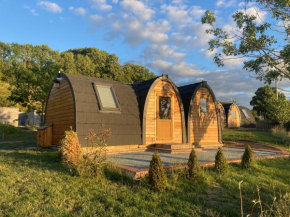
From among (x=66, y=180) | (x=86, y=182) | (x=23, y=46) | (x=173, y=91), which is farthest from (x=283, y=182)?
(x=23, y=46)

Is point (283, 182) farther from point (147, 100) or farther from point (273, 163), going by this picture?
point (147, 100)

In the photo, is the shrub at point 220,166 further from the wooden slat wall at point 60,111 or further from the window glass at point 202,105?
the window glass at point 202,105

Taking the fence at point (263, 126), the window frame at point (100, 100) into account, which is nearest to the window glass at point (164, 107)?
the window frame at point (100, 100)

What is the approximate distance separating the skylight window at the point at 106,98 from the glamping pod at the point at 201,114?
16.0 ft

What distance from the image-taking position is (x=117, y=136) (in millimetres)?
10969

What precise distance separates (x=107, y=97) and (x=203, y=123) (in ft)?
22.6

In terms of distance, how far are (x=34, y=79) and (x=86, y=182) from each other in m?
20.3

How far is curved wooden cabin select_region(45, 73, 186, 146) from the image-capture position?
34.0 feet

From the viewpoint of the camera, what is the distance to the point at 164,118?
1318cm

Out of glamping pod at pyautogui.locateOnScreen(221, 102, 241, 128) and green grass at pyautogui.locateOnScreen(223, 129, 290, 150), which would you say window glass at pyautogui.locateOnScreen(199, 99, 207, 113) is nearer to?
green grass at pyautogui.locateOnScreen(223, 129, 290, 150)

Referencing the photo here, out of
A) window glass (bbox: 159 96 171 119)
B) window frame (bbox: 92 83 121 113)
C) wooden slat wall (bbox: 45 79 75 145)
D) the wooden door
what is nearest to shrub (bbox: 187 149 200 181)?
window frame (bbox: 92 83 121 113)

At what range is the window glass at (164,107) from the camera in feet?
43.3

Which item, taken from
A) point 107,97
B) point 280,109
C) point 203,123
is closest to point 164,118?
point 203,123

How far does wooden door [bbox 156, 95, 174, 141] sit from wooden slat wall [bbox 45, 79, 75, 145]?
4871 millimetres
